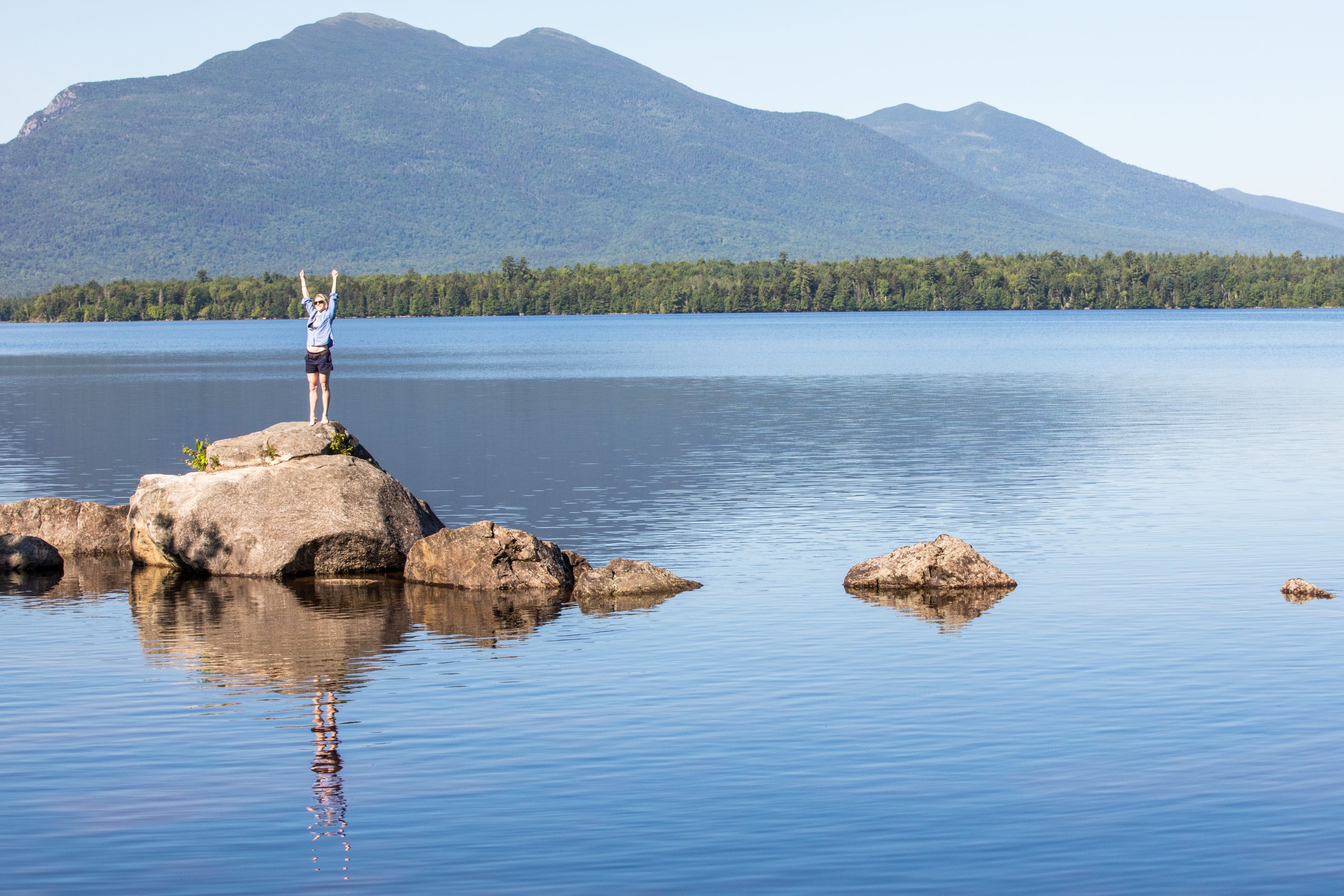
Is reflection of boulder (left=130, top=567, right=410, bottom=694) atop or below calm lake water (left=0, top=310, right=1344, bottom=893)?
below

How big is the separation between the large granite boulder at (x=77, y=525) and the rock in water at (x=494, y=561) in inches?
Answer: 317

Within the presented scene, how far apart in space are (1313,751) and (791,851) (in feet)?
20.1

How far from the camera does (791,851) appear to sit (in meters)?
13.6

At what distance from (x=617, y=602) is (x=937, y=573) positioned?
524cm

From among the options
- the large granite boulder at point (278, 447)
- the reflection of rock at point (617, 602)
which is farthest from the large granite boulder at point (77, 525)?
the reflection of rock at point (617, 602)

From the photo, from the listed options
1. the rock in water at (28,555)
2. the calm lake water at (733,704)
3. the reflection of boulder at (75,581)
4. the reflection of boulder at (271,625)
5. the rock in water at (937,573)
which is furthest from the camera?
the rock in water at (28,555)

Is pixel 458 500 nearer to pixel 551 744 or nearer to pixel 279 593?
pixel 279 593

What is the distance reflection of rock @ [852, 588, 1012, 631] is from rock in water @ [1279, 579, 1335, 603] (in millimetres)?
4200

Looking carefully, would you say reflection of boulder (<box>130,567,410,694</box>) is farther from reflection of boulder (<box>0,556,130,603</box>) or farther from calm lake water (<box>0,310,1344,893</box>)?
reflection of boulder (<box>0,556,130,603</box>)

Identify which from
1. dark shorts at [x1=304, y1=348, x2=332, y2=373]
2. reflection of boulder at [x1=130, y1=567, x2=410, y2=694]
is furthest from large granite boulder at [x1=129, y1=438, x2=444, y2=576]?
dark shorts at [x1=304, y1=348, x2=332, y2=373]

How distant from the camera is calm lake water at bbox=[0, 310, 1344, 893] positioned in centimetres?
1359

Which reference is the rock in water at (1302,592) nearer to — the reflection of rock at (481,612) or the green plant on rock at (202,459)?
the reflection of rock at (481,612)

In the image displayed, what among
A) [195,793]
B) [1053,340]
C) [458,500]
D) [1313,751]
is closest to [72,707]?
[195,793]

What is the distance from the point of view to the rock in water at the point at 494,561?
88.2 feet
